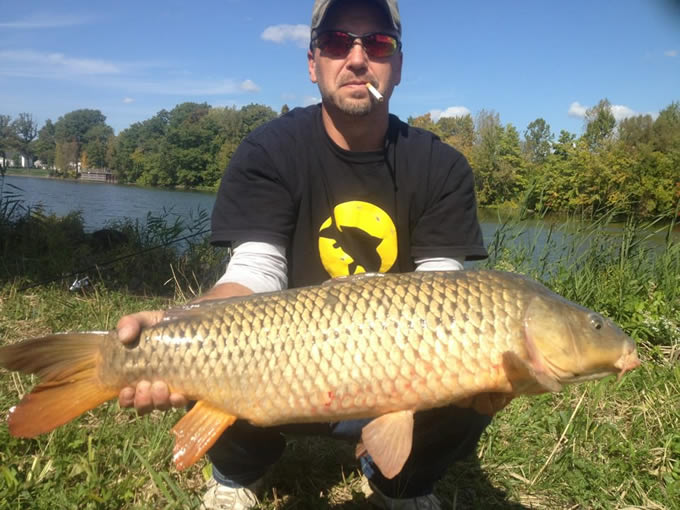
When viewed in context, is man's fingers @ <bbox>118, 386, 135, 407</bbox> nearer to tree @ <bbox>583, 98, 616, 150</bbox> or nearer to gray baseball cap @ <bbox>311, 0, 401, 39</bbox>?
gray baseball cap @ <bbox>311, 0, 401, 39</bbox>

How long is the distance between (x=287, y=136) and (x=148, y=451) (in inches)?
40.5

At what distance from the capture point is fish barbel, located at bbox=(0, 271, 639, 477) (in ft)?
3.52

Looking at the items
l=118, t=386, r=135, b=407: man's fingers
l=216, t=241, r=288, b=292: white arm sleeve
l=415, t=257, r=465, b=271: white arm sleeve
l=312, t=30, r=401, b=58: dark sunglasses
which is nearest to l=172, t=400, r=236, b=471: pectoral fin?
l=118, t=386, r=135, b=407: man's fingers

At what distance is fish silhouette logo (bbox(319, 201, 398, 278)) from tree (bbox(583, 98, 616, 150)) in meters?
22.0

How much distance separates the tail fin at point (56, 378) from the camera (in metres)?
1.10

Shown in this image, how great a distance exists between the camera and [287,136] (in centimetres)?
170

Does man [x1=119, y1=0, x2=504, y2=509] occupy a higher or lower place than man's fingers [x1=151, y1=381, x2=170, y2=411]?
higher

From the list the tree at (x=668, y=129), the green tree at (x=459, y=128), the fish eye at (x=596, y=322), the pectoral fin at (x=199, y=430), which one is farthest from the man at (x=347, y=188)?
the green tree at (x=459, y=128)

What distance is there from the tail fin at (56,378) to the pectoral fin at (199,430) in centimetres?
17

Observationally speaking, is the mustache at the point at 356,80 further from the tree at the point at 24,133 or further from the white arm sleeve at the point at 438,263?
the tree at the point at 24,133

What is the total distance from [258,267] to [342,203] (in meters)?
0.34

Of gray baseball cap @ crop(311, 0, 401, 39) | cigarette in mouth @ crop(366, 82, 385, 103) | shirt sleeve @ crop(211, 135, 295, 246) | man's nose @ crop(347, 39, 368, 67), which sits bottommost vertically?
shirt sleeve @ crop(211, 135, 295, 246)

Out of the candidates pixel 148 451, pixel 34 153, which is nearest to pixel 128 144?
pixel 34 153

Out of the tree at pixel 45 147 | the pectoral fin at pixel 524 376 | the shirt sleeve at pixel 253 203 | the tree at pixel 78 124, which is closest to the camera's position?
the pectoral fin at pixel 524 376
